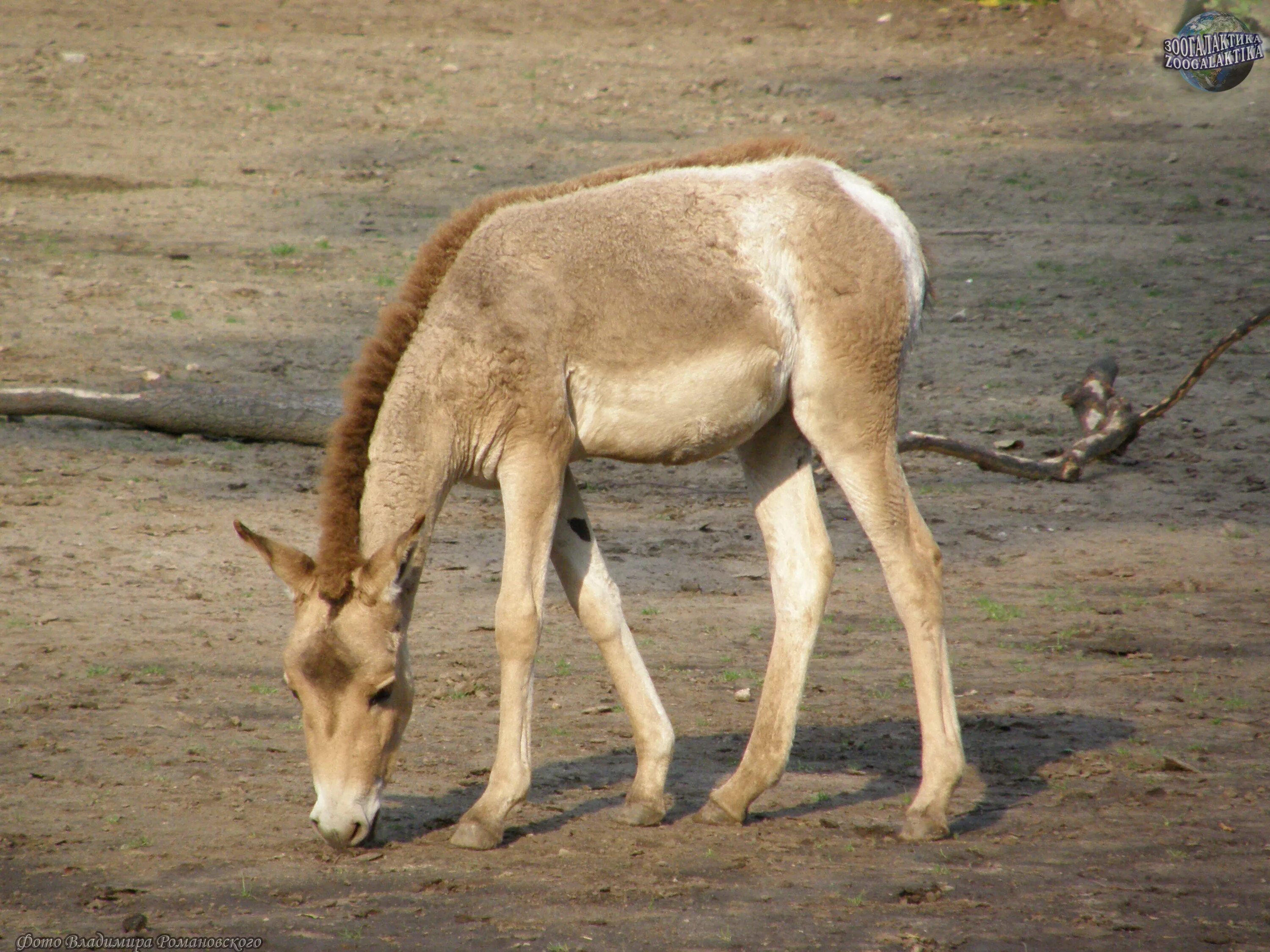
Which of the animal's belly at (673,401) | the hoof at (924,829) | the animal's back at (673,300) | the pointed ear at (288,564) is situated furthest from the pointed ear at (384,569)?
the hoof at (924,829)

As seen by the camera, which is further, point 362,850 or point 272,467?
point 272,467

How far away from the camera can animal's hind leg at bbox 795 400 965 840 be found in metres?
5.11

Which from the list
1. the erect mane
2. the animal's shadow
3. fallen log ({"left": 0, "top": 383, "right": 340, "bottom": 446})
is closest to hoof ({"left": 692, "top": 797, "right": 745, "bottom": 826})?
the animal's shadow

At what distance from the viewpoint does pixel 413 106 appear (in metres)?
16.7

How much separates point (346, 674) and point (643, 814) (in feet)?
4.48

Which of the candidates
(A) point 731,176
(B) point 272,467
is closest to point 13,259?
(B) point 272,467

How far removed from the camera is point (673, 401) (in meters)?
5.05

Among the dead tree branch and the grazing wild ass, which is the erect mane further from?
the dead tree branch

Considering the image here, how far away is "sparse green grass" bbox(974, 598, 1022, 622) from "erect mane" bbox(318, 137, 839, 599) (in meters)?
3.34

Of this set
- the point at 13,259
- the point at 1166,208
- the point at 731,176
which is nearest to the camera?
the point at 731,176

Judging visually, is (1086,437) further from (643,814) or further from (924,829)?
(643,814)

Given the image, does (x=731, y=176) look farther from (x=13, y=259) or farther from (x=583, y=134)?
(x=583, y=134)

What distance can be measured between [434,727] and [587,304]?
7.26 ft

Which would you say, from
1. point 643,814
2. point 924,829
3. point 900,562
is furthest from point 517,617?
point 924,829
